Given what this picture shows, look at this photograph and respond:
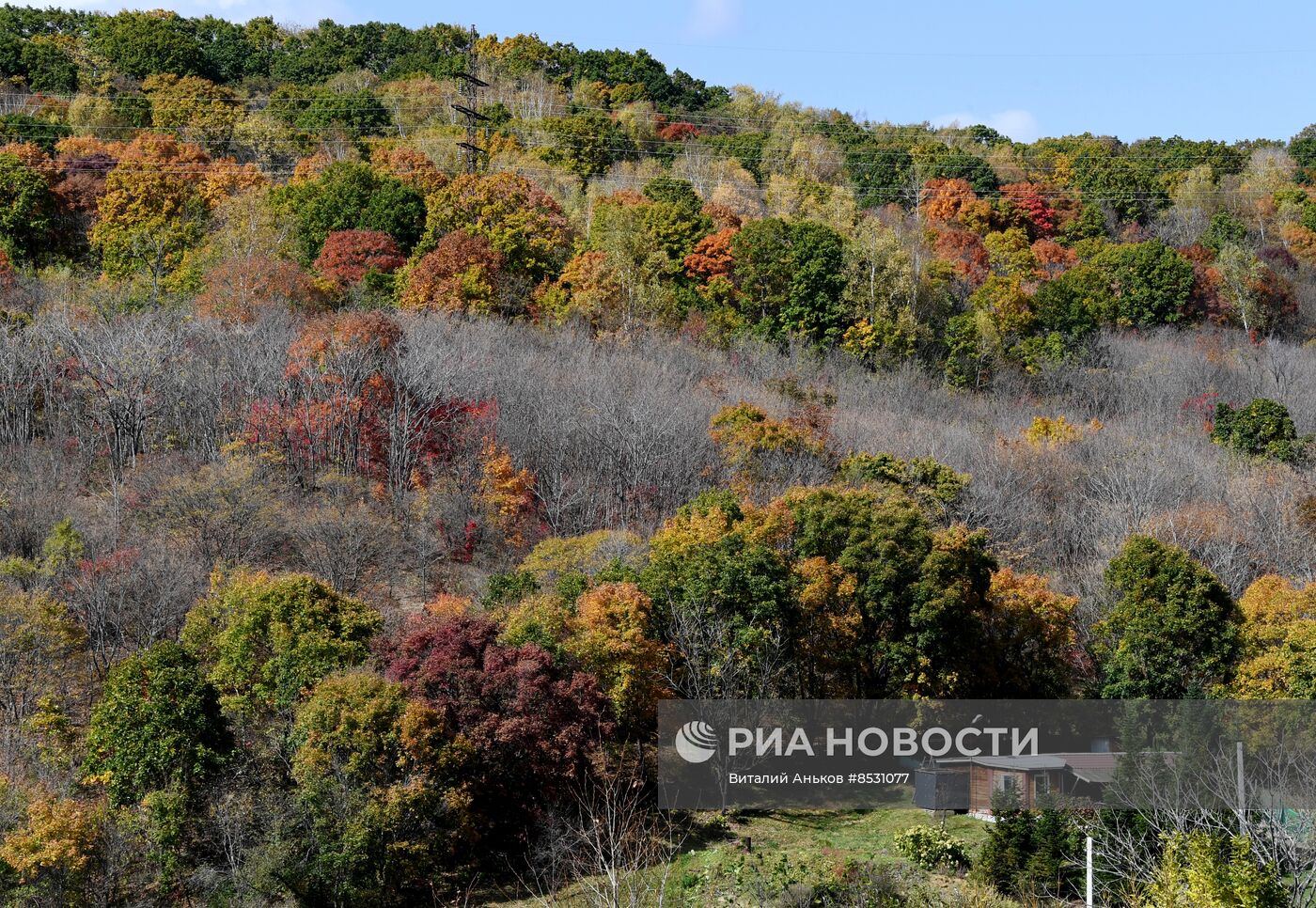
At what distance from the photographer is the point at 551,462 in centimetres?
4391

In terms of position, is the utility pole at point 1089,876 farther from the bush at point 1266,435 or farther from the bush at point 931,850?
the bush at point 1266,435

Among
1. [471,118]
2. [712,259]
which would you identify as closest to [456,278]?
[712,259]

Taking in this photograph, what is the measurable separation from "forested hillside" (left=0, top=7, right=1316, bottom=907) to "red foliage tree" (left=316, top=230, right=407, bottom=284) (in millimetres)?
214

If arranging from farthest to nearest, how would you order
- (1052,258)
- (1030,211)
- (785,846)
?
(1030,211) < (1052,258) < (785,846)

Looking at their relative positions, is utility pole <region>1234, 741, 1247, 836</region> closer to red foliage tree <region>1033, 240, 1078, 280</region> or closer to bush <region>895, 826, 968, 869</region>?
bush <region>895, 826, 968, 869</region>

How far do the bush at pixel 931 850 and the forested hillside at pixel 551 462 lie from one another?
0.29 metres

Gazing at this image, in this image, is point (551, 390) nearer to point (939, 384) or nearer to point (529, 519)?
point (529, 519)

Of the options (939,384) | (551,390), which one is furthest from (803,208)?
(551,390)

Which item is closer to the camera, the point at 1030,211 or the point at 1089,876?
the point at 1089,876

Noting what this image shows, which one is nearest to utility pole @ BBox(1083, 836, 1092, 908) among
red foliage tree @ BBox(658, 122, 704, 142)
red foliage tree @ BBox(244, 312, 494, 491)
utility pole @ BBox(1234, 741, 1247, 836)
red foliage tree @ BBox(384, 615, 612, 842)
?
utility pole @ BBox(1234, 741, 1247, 836)

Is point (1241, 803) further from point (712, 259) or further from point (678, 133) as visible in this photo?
point (678, 133)

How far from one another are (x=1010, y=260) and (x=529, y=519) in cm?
3578

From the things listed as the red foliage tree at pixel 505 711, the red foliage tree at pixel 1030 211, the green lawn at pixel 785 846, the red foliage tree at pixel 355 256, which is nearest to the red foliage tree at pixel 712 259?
the red foliage tree at pixel 355 256

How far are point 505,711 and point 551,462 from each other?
682 inches
